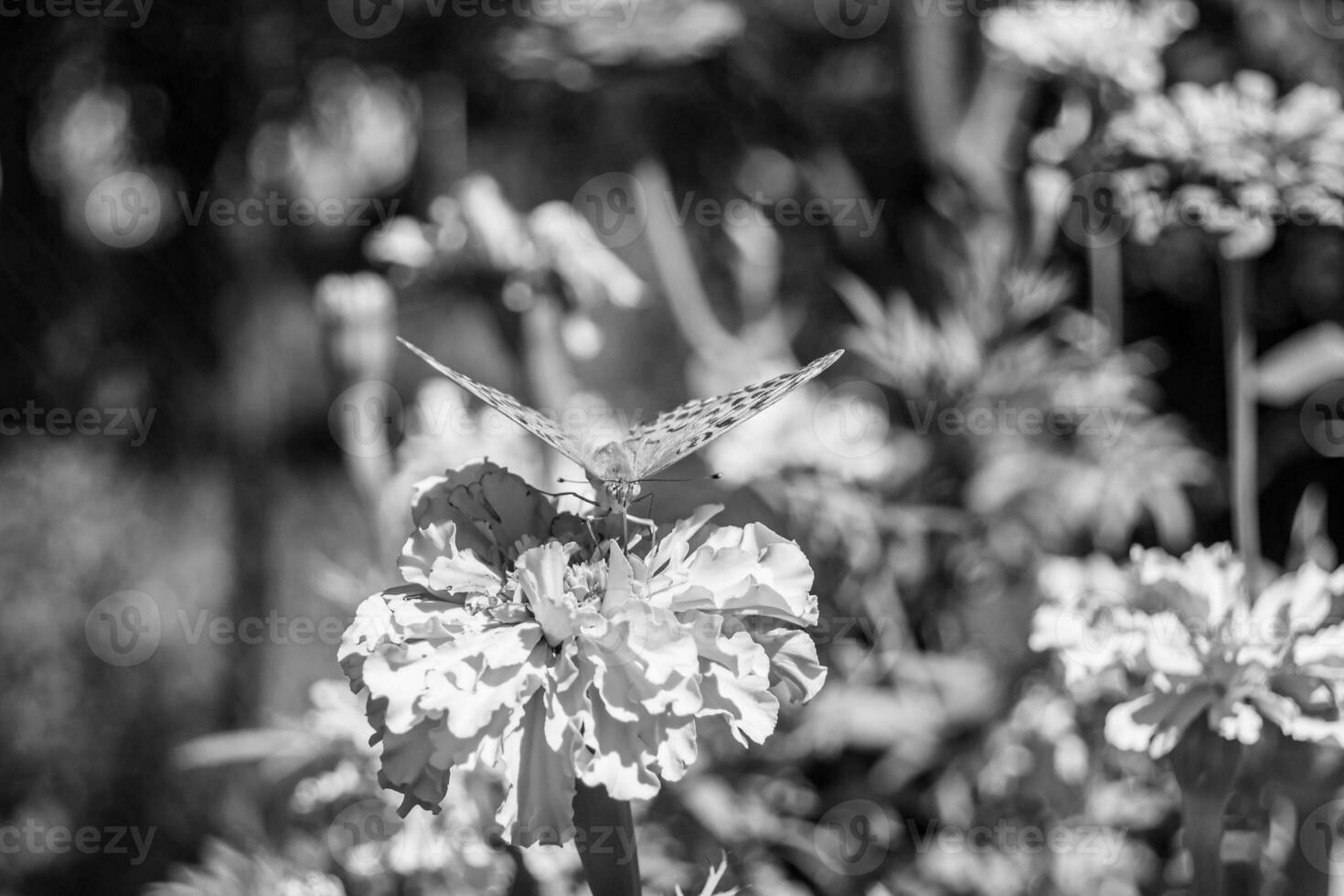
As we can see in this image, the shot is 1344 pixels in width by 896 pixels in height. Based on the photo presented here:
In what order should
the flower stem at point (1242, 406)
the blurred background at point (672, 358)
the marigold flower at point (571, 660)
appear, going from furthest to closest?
the blurred background at point (672, 358), the flower stem at point (1242, 406), the marigold flower at point (571, 660)

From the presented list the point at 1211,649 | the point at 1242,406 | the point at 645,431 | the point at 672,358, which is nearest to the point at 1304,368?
the point at 1242,406

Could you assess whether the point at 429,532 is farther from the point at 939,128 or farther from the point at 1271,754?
the point at 939,128

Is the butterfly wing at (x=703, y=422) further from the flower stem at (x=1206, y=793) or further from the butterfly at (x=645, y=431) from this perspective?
the flower stem at (x=1206, y=793)

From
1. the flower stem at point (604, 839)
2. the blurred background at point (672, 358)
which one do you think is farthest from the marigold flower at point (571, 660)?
the blurred background at point (672, 358)

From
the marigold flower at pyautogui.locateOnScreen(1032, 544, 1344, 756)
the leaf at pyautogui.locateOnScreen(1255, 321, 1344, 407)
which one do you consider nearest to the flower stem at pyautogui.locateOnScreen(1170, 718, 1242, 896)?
the marigold flower at pyautogui.locateOnScreen(1032, 544, 1344, 756)

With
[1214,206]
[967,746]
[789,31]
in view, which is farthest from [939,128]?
[967,746]

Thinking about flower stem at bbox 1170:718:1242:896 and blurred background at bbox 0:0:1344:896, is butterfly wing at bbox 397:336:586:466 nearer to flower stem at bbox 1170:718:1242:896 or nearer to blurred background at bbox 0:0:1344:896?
blurred background at bbox 0:0:1344:896
